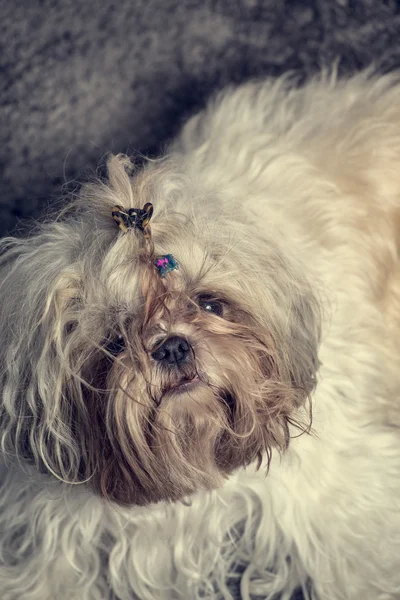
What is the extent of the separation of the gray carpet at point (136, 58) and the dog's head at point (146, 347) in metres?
1.12

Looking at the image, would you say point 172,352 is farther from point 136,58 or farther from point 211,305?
point 136,58

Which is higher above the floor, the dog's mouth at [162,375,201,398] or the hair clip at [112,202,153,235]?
the hair clip at [112,202,153,235]

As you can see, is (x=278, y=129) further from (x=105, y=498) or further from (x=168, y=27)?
(x=105, y=498)

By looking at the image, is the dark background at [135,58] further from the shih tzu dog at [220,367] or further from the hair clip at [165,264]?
the hair clip at [165,264]

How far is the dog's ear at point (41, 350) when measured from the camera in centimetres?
162

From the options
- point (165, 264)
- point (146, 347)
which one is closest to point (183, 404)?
point (146, 347)

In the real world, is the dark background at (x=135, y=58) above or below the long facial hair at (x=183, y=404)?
above

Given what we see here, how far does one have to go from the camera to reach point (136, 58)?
294 centimetres

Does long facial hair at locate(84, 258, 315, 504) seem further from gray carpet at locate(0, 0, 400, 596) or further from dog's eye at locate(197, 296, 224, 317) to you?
gray carpet at locate(0, 0, 400, 596)

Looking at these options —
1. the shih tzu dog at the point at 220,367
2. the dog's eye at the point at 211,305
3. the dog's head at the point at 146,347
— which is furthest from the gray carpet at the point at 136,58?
the dog's eye at the point at 211,305

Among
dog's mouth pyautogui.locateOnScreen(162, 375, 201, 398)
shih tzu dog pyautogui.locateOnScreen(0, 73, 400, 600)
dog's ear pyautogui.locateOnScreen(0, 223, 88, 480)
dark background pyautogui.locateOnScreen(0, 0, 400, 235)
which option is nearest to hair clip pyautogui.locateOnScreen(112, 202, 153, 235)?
shih tzu dog pyautogui.locateOnScreen(0, 73, 400, 600)

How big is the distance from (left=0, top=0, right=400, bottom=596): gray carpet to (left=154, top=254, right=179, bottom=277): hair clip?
4.22ft

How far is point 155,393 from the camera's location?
5.28 ft

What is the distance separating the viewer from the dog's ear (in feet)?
5.33
